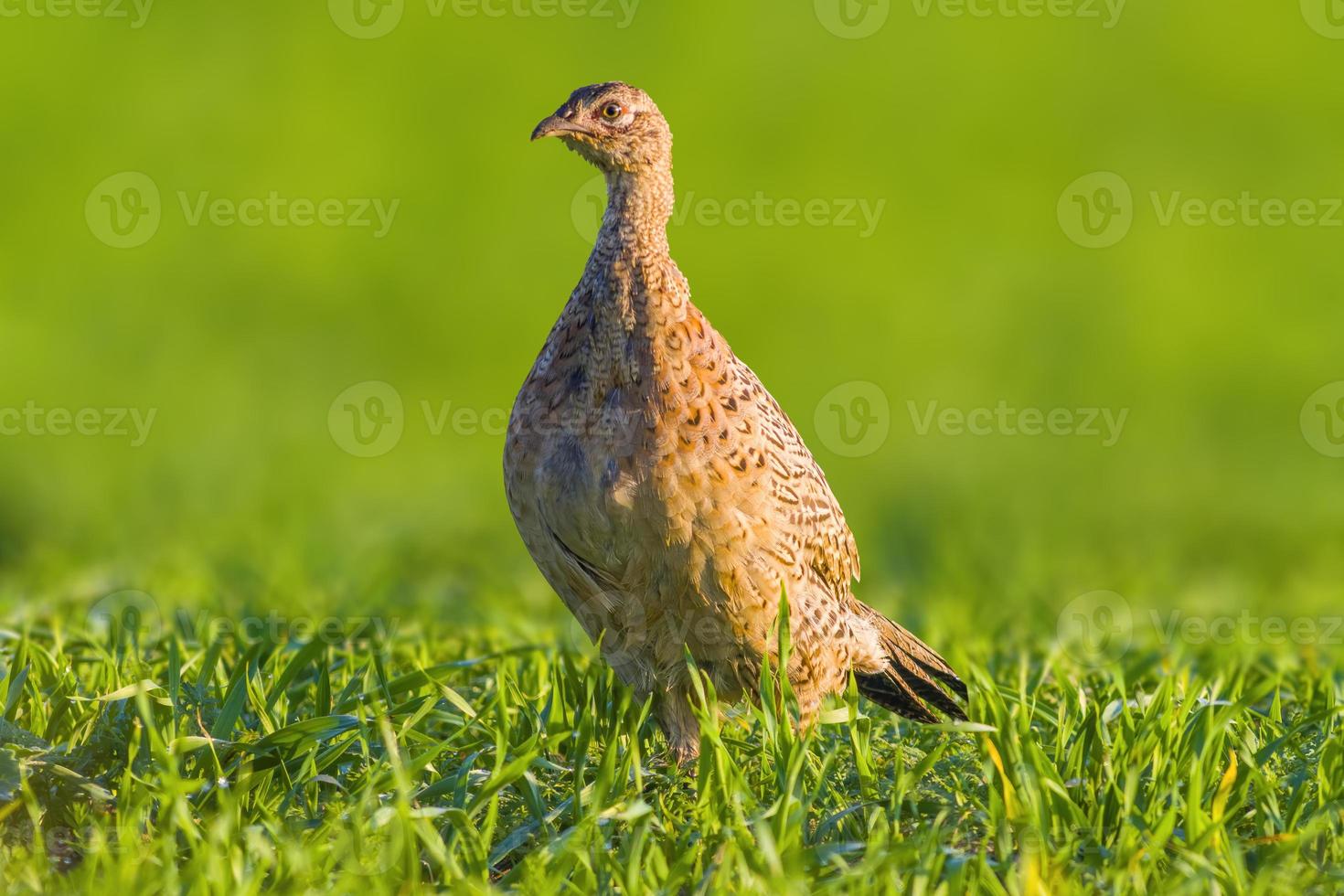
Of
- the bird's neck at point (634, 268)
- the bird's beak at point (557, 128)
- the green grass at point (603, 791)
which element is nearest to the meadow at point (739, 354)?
the green grass at point (603, 791)

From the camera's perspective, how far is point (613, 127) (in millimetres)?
5188

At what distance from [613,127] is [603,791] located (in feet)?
7.12

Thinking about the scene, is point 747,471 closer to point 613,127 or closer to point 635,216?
point 635,216

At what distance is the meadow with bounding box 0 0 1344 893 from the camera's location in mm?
4246

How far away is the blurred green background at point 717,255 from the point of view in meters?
11.2

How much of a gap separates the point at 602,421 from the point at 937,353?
8237 millimetres

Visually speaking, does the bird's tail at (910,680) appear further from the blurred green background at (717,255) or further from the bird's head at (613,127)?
the blurred green background at (717,255)

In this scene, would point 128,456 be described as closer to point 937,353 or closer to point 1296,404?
point 937,353

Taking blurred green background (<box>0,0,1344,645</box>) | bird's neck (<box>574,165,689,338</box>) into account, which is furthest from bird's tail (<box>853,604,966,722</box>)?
blurred green background (<box>0,0,1344,645</box>)

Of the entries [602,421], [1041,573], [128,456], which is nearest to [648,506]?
[602,421]

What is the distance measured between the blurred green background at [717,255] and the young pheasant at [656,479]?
465 centimetres

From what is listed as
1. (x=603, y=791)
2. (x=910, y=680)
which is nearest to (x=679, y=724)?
(x=910, y=680)

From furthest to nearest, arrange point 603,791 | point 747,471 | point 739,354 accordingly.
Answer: point 739,354, point 747,471, point 603,791

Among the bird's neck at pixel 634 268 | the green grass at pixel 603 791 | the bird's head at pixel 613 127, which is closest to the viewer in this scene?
the green grass at pixel 603 791
